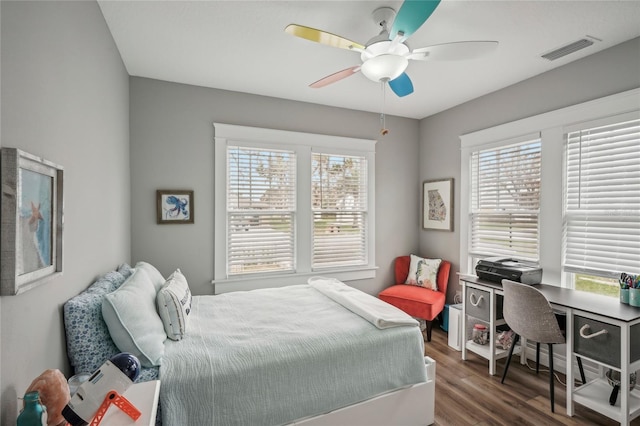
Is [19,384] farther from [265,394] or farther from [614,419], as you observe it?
[614,419]

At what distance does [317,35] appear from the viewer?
5.78 feet

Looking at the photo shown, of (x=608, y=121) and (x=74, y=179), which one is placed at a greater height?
(x=608, y=121)

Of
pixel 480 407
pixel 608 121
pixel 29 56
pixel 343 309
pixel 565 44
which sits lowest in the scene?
pixel 480 407

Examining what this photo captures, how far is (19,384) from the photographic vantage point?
1025 mm

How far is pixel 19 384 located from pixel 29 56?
43.0 inches

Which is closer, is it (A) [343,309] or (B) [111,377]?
(B) [111,377]

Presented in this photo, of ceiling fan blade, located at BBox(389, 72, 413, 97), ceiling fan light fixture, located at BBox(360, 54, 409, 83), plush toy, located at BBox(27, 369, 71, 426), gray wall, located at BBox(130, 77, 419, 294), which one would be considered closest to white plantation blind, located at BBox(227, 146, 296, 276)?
gray wall, located at BBox(130, 77, 419, 294)

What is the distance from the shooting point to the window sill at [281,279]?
11.0 ft

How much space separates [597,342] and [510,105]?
7.42 ft

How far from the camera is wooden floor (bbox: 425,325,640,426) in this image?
2236mm

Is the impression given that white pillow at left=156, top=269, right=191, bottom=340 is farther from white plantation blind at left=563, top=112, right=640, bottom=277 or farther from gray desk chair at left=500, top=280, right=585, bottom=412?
white plantation blind at left=563, top=112, right=640, bottom=277

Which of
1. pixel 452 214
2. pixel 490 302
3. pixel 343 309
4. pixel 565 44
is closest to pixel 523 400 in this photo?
pixel 490 302

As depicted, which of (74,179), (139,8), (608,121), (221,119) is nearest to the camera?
(74,179)

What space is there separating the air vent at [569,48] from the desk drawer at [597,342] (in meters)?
2.02
